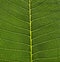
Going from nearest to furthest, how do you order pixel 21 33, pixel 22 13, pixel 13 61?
1. pixel 13 61
2. pixel 21 33
3. pixel 22 13

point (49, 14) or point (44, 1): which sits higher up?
point (44, 1)

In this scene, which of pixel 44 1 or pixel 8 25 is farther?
pixel 44 1

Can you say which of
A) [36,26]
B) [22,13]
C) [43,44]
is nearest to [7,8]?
[22,13]

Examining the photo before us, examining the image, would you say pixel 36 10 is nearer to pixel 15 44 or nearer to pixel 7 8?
pixel 7 8

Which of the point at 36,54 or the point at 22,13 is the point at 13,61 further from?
the point at 22,13

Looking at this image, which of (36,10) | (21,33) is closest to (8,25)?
(21,33)

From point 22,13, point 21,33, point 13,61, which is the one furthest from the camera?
point 22,13

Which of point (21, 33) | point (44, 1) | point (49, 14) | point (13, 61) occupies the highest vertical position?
point (44, 1)
